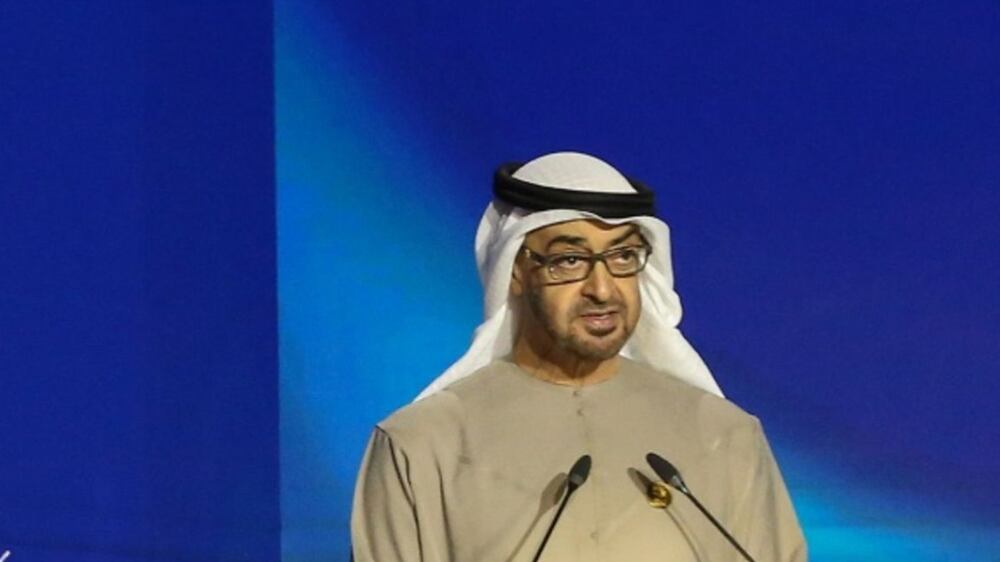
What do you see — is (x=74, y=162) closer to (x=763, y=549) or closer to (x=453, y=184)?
(x=453, y=184)

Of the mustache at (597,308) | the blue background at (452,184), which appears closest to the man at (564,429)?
the mustache at (597,308)

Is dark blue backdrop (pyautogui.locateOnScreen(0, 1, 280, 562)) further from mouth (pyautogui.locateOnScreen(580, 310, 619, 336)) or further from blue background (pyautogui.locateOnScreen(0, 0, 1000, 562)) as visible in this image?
mouth (pyautogui.locateOnScreen(580, 310, 619, 336))

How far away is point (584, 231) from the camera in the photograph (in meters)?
2.20

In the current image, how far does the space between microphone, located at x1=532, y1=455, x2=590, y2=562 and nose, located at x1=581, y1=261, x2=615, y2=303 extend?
0.63 feet

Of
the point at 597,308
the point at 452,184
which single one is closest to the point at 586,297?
the point at 597,308

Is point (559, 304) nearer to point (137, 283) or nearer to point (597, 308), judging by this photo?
point (597, 308)

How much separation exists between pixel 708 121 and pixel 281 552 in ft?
3.74

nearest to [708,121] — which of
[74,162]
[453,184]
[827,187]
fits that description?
[827,187]

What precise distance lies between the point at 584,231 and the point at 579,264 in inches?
1.6

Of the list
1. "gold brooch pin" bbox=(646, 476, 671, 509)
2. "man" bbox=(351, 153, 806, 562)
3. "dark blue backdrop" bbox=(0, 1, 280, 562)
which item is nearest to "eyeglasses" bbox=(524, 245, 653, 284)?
"man" bbox=(351, 153, 806, 562)

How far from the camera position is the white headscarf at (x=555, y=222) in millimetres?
2240

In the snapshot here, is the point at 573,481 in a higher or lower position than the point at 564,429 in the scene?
lower

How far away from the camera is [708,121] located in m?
3.39

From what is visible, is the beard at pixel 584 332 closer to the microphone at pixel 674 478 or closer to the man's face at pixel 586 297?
the man's face at pixel 586 297
